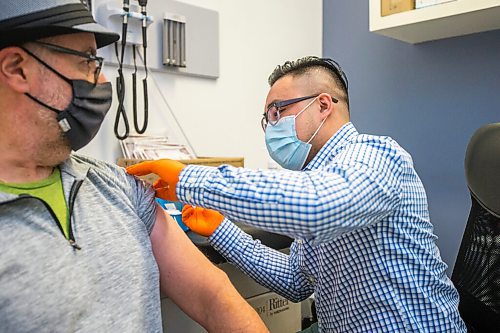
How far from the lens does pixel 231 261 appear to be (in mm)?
1318

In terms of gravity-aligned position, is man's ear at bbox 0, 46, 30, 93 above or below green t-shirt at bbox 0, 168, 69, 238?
above

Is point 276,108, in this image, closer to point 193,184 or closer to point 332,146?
point 332,146

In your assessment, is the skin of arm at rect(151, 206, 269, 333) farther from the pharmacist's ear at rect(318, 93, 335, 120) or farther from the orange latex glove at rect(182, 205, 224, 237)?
the pharmacist's ear at rect(318, 93, 335, 120)

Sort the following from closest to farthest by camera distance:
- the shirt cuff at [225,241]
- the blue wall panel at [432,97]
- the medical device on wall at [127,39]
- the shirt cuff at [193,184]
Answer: the shirt cuff at [193,184]
the shirt cuff at [225,241]
the medical device on wall at [127,39]
the blue wall panel at [432,97]

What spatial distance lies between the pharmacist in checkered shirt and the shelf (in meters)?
0.54

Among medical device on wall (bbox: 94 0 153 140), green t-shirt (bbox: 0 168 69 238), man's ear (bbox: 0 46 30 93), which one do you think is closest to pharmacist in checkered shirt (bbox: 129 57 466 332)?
green t-shirt (bbox: 0 168 69 238)

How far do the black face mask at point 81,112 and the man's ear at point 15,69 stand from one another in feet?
0.05

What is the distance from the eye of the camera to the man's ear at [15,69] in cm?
88

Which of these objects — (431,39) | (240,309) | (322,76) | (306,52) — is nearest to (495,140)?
(322,76)

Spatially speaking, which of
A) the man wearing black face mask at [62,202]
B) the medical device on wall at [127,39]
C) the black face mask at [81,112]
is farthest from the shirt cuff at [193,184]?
the medical device on wall at [127,39]

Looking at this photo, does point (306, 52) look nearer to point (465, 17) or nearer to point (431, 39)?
point (431, 39)

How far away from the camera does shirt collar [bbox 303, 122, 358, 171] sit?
1.27m

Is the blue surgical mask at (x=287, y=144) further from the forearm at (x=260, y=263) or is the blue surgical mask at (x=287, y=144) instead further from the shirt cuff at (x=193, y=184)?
the shirt cuff at (x=193, y=184)

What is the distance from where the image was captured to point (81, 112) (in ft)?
3.05
